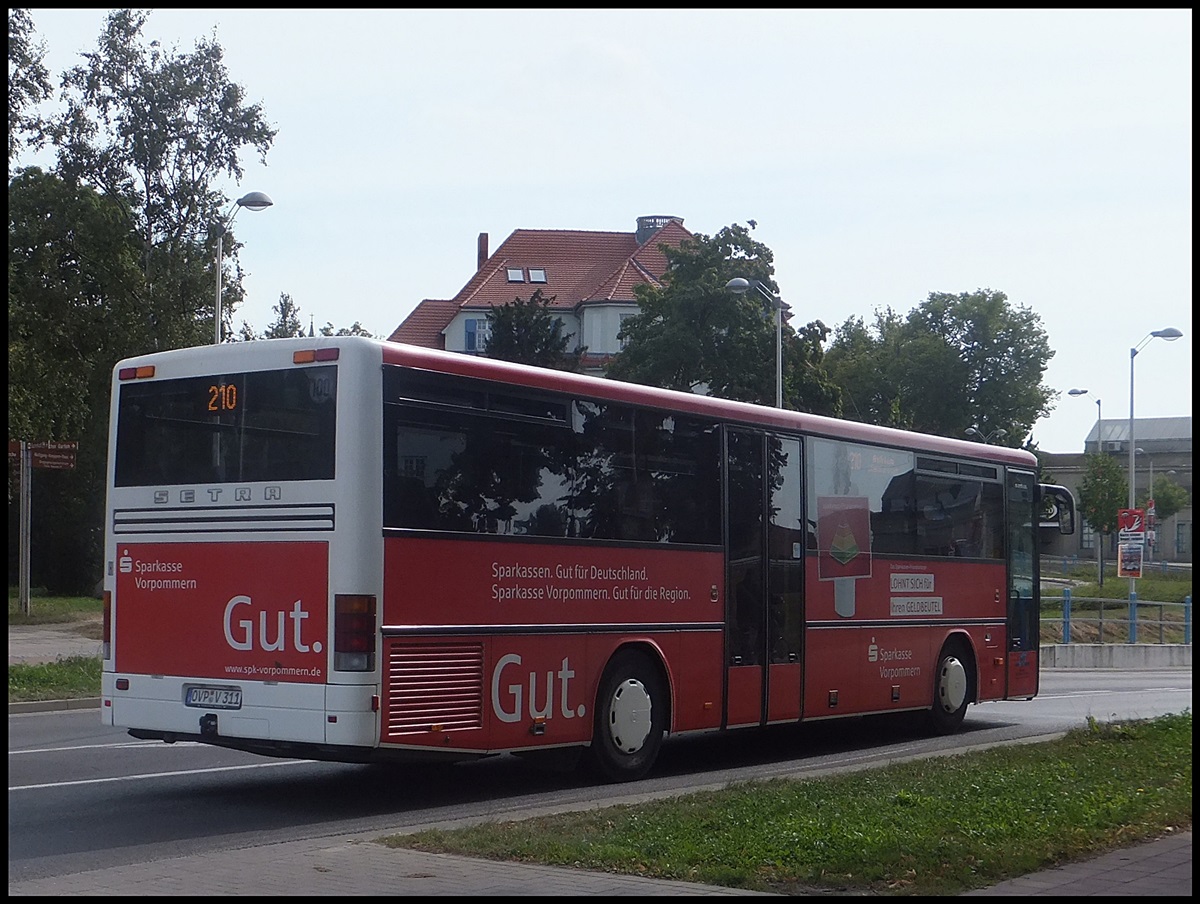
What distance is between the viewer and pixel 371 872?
26.1 feet

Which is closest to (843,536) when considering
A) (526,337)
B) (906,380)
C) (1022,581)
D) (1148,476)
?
(1022,581)

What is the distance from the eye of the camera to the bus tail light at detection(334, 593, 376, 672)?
10.6 metres

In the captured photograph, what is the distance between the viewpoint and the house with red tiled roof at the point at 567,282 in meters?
87.6

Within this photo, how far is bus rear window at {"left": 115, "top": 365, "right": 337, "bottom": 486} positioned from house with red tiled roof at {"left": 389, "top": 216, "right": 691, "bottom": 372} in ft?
233

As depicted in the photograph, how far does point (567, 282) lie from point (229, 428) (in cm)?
8392

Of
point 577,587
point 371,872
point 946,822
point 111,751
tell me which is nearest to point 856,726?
point 577,587

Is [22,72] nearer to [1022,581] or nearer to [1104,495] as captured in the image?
[1022,581]

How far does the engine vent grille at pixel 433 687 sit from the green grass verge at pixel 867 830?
4.69ft

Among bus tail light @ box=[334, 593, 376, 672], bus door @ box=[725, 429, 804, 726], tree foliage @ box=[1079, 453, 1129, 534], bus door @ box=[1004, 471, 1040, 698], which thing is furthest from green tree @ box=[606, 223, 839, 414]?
bus tail light @ box=[334, 593, 376, 672]

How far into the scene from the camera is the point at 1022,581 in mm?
18734

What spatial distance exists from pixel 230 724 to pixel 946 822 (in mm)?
4876

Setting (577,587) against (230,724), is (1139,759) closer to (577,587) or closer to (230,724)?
(577,587)

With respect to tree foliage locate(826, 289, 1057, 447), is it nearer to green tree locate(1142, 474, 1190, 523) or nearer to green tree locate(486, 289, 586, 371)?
green tree locate(1142, 474, 1190, 523)

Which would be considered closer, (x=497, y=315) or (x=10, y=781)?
(x=10, y=781)
